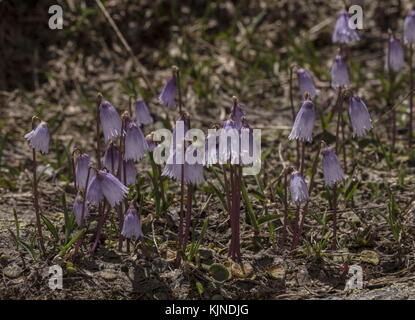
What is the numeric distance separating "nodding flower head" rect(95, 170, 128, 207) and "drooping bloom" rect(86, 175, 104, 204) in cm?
1

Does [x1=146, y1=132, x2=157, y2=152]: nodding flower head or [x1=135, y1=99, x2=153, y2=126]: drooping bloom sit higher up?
[x1=135, y1=99, x2=153, y2=126]: drooping bloom

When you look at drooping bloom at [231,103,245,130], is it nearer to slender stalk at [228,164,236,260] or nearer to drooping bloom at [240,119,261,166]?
drooping bloom at [240,119,261,166]

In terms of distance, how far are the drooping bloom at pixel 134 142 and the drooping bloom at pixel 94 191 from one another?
306 mm

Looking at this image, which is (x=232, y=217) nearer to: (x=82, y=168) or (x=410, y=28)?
(x=82, y=168)

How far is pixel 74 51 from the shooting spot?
7258mm

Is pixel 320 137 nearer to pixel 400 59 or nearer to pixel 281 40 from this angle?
pixel 400 59

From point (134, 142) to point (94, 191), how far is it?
0.38m

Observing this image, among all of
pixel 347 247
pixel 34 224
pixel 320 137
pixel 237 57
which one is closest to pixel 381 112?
pixel 320 137

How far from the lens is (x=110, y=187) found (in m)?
3.82

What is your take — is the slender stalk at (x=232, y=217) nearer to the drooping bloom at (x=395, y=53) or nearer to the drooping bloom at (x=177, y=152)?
the drooping bloom at (x=177, y=152)

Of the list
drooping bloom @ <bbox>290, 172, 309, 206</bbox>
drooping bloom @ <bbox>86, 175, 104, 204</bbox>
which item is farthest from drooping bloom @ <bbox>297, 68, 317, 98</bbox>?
drooping bloom @ <bbox>86, 175, 104, 204</bbox>

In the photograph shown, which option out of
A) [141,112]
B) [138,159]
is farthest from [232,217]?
[141,112]

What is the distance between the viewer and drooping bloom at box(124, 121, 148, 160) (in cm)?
402
